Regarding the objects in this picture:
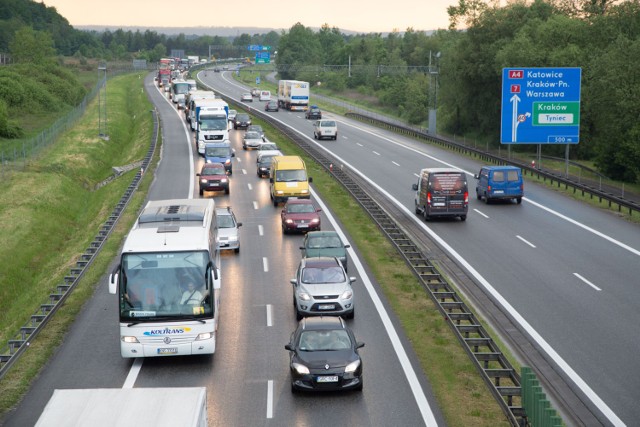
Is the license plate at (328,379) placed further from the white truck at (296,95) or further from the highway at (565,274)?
the white truck at (296,95)

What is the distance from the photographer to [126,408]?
12.0 meters

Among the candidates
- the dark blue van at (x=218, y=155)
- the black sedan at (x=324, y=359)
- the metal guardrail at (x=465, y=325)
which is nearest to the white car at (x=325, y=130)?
the dark blue van at (x=218, y=155)

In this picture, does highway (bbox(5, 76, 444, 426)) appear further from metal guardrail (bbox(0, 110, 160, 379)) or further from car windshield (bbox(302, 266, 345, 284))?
car windshield (bbox(302, 266, 345, 284))

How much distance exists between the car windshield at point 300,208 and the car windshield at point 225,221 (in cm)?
451

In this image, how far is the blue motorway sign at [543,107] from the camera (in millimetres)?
52844

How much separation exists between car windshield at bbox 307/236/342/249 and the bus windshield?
35.0 feet

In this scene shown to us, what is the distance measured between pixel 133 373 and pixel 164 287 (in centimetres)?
233

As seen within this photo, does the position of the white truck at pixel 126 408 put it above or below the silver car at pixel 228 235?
above

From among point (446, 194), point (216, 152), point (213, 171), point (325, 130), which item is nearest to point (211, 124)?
point (216, 152)

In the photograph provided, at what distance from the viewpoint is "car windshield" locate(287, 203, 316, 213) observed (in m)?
38.5

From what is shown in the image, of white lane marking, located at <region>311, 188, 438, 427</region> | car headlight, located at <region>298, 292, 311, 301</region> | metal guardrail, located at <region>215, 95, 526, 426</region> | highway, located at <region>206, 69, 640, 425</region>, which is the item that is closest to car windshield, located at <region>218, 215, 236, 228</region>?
white lane marking, located at <region>311, 188, 438, 427</region>

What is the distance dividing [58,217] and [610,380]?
38426mm

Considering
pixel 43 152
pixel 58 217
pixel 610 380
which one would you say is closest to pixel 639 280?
pixel 610 380

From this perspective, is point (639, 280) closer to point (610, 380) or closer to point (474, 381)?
point (610, 380)
